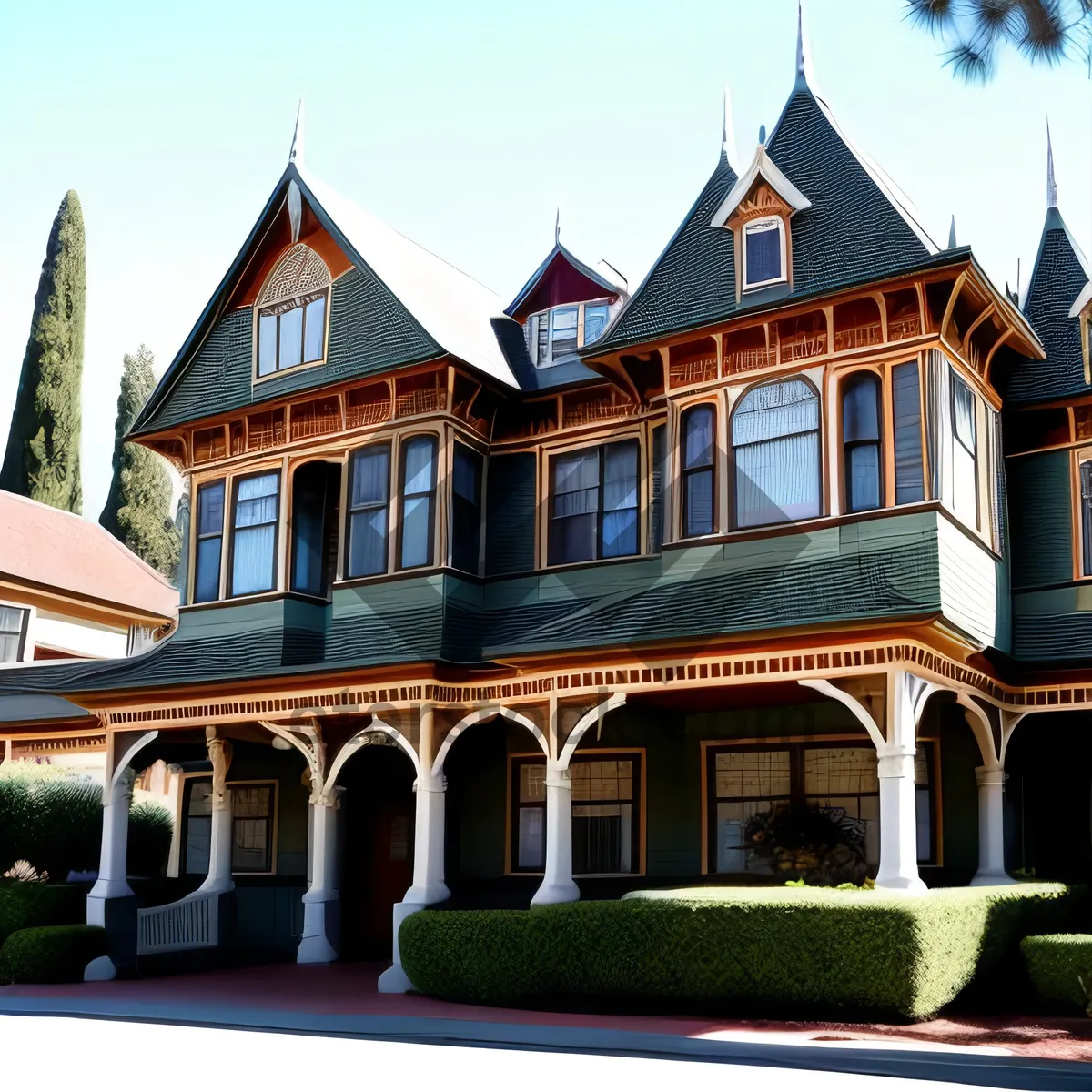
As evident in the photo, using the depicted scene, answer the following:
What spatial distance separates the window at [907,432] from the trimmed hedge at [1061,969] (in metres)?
4.86

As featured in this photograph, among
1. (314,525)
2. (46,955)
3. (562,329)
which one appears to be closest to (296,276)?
(314,525)

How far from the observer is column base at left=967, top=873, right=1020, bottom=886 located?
51.4 ft

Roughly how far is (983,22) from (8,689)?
17611 mm

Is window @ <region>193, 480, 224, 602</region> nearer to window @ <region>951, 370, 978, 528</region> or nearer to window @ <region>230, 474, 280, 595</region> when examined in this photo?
window @ <region>230, 474, 280, 595</region>

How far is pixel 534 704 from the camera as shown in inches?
672

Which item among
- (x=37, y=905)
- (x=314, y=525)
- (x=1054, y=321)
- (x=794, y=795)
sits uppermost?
(x=1054, y=321)

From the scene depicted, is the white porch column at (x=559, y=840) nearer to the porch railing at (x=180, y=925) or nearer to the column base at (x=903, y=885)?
the column base at (x=903, y=885)

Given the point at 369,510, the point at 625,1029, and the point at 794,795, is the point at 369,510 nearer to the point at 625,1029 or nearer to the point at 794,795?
the point at 794,795

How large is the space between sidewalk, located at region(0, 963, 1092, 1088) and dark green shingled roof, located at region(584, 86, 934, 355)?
827 cm

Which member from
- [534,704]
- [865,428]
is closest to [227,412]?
[534,704]

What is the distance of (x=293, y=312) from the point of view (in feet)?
70.1

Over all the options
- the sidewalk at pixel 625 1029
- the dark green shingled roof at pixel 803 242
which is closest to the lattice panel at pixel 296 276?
the dark green shingled roof at pixel 803 242

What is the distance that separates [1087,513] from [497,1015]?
379 inches

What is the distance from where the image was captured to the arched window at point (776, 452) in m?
16.3
